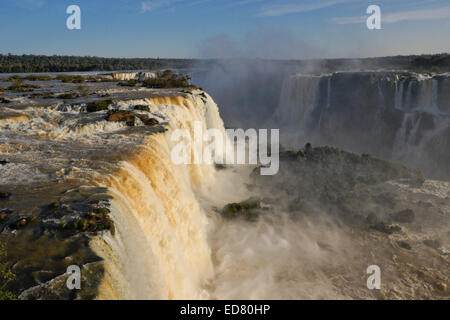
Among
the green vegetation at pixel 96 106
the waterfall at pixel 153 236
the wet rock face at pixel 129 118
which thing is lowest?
the waterfall at pixel 153 236

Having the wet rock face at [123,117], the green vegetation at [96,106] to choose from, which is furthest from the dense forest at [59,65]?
the wet rock face at [123,117]

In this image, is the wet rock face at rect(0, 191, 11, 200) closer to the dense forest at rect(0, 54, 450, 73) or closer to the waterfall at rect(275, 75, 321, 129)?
the waterfall at rect(275, 75, 321, 129)

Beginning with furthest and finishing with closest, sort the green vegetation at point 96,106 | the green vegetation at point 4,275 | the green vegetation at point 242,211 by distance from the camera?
1. the green vegetation at point 242,211
2. the green vegetation at point 96,106
3. the green vegetation at point 4,275

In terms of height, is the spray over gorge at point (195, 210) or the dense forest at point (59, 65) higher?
the dense forest at point (59, 65)

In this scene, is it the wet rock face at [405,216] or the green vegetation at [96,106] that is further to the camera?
the wet rock face at [405,216]

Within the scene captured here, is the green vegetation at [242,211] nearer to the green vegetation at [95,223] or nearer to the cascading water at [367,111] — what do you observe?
the green vegetation at [95,223]

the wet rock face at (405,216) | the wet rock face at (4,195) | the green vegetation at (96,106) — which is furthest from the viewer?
the wet rock face at (405,216)
